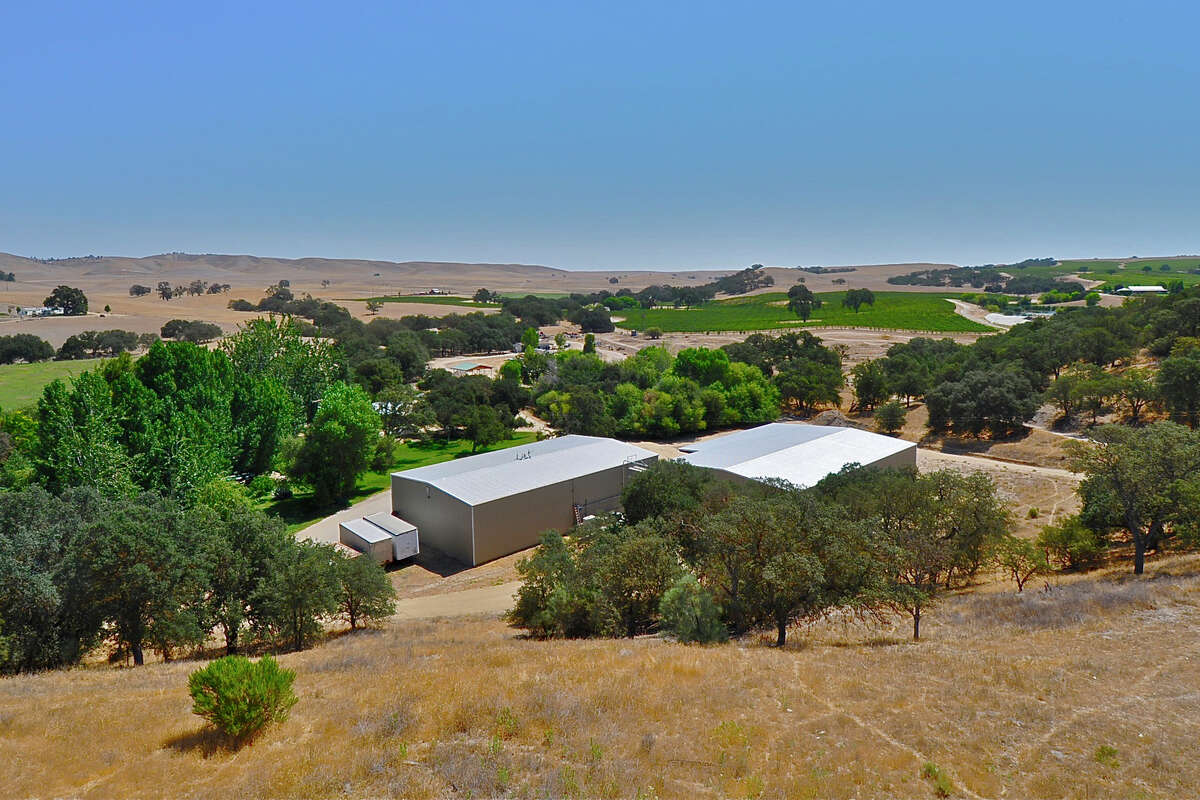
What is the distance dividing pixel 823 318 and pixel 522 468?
446 feet

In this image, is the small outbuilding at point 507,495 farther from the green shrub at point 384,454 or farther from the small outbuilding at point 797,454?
the green shrub at point 384,454

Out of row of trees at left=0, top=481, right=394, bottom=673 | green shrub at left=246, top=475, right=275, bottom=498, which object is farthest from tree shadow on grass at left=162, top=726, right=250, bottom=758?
green shrub at left=246, top=475, right=275, bottom=498

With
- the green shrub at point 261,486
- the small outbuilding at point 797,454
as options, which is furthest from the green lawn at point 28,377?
the small outbuilding at point 797,454

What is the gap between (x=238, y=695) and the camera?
11266 millimetres

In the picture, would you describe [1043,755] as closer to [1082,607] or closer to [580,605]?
[1082,607]

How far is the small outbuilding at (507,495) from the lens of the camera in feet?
110

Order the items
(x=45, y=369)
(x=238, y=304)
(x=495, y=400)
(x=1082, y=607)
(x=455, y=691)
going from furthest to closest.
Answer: (x=238, y=304) → (x=45, y=369) → (x=495, y=400) → (x=1082, y=607) → (x=455, y=691)

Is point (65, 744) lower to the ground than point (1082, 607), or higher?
higher

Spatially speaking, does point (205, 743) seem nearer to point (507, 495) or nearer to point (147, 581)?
point (147, 581)

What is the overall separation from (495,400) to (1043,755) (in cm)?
6014

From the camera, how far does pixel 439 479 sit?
35656 millimetres

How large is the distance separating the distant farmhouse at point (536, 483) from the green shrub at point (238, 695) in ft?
68.1

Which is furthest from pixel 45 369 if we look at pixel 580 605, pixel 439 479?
pixel 580 605

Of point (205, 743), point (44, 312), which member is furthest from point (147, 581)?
point (44, 312)
